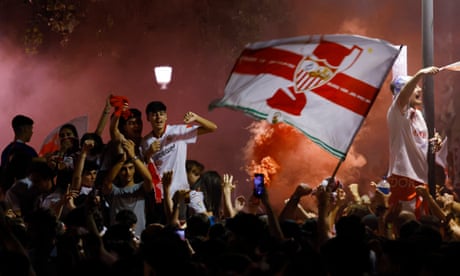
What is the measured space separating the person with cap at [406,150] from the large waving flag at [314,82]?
157 centimetres

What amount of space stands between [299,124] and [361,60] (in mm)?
776

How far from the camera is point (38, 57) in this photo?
56.9 feet

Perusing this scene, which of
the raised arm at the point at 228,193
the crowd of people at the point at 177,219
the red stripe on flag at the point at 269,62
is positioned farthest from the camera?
the raised arm at the point at 228,193

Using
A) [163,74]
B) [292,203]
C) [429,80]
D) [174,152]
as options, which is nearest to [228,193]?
[292,203]

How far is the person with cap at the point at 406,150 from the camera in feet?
31.4

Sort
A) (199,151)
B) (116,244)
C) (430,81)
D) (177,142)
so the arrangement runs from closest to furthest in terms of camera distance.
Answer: (116,244) < (430,81) < (177,142) < (199,151)

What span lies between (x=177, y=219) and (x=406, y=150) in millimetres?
2679

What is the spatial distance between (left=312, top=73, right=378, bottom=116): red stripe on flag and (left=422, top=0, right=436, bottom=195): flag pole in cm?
147

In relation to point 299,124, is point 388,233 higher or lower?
lower

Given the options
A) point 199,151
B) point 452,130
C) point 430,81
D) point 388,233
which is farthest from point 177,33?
point 388,233

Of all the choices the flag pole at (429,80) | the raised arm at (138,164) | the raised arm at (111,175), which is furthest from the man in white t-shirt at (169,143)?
the flag pole at (429,80)

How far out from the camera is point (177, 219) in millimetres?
8484

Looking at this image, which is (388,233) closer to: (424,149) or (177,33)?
(424,149)

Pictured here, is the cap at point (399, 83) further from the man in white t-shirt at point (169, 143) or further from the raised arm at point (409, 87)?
the man in white t-shirt at point (169, 143)
